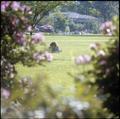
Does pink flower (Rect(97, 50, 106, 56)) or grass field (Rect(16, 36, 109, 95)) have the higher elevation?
pink flower (Rect(97, 50, 106, 56))

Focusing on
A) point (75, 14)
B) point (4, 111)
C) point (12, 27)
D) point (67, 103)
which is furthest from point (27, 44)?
point (75, 14)

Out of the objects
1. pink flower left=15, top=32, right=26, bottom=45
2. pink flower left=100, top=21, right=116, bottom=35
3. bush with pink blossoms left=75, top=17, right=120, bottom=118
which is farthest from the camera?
pink flower left=15, top=32, right=26, bottom=45

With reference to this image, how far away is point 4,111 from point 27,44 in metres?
3.54

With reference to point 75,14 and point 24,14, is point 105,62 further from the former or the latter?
point 75,14

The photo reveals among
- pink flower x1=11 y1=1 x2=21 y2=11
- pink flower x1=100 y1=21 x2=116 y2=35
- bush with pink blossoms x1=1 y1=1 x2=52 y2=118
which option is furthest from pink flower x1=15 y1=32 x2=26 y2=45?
pink flower x1=100 y1=21 x2=116 y2=35

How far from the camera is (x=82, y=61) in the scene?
5555 mm

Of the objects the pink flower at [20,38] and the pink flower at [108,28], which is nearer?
the pink flower at [108,28]

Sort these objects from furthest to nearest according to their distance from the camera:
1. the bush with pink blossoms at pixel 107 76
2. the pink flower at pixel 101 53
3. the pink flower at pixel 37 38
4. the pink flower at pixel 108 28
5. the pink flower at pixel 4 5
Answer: the pink flower at pixel 37 38 < the pink flower at pixel 4 5 < the pink flower at pixel 108 28 < the pink flower at pixel 101 53 < the bush with pink blossoms at pixel 107 76

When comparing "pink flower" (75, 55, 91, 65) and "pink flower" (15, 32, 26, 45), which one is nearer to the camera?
"pink flower" (75, 55, 91, 65)

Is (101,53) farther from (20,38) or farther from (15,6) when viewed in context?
(20,38)

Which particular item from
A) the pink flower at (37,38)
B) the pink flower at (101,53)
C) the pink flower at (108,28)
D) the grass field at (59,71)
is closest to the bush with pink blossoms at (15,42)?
the pink flower at (37,38)

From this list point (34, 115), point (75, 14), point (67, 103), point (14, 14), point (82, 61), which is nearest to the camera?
point (67, 103)

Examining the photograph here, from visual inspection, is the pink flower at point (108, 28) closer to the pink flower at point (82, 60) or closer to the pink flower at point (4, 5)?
the pink flower at point (82, 60)

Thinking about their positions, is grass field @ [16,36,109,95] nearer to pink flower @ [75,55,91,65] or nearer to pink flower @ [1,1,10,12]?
pink flower @ [75,55,91,65]
